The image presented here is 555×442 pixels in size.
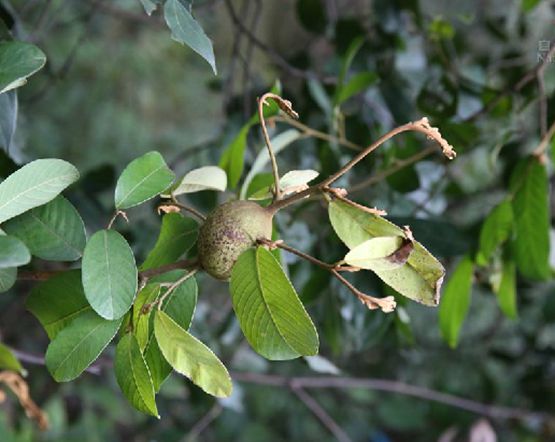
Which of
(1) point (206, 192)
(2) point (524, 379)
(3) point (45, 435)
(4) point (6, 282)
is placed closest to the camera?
(4) point (6, 282)

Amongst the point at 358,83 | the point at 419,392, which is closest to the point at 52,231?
the point at 358,83

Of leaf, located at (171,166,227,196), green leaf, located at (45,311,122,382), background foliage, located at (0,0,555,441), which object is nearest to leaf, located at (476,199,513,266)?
background foliage, located at (0,0,555,441)

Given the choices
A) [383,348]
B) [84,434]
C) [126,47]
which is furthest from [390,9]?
[126,47]

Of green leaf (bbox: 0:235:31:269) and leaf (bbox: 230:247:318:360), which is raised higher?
green leaf (bbox: 0:235:31:269)

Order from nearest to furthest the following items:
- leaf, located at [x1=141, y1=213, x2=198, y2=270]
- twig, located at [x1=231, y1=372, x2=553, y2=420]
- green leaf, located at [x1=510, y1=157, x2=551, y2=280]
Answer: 1. leaf, located at [x1=141, y1=213, x2=198, y2=270]
2. green leaf, located at [x1=510, y1=157, x2=551, y2=280]
3. twig, located at [x1=231, y1=372, x2=553, y2=420]

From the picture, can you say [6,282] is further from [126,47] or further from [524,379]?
[126,47]

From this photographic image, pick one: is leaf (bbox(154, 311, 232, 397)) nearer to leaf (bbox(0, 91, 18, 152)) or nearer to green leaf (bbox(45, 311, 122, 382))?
green leaf (bbox(45, 311, 122, 382))
